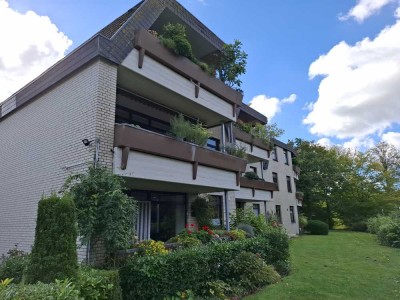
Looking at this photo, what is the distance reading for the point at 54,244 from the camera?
5.08 metres

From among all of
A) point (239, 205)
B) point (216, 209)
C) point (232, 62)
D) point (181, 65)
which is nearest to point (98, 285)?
point (181, 65)

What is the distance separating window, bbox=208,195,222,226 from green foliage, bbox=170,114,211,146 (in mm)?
4342

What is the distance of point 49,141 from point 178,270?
607 cm

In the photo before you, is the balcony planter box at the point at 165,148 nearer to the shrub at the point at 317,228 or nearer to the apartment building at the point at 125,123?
the apartment building at the point at 125,123

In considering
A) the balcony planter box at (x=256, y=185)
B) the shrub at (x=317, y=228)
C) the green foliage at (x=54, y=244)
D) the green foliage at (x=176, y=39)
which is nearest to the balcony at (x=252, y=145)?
the balcony planter box at (x=256, y=185)

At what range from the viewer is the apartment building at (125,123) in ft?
28.2

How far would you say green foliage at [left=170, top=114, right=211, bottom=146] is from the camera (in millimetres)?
10352

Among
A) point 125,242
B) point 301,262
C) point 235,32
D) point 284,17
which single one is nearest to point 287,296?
point 125,242

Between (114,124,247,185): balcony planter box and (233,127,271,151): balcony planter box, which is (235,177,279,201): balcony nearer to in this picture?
(233,127,271,151): balcony planter box

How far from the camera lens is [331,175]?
39.0 meters

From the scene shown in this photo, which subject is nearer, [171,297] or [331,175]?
[171,297]

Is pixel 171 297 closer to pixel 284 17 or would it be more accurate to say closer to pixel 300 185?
pixel 284 17

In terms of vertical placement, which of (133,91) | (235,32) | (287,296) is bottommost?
(287,296)

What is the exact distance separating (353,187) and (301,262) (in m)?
32.5
